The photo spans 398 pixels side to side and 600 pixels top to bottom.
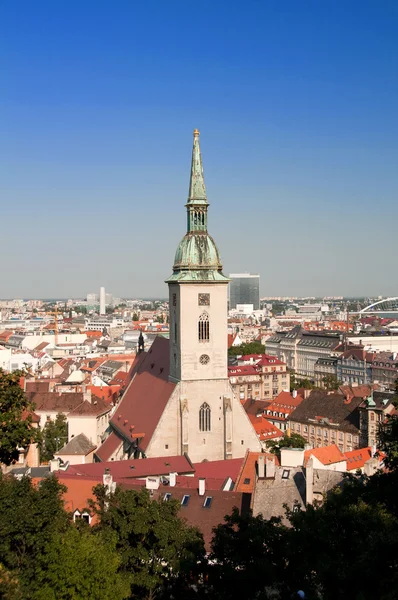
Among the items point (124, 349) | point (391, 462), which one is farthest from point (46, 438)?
point (124, 349)

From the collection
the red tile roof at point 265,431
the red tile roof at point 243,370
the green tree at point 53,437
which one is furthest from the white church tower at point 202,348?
the red tile roof at point 243,370

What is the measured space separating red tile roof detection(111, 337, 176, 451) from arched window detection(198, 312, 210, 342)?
4.47 metres

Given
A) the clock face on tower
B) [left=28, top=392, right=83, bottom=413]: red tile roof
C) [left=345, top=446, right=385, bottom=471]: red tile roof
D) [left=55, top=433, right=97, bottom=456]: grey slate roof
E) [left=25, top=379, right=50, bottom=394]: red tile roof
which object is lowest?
[left=345, top=446, right=385, bottom=471]: red tile roof

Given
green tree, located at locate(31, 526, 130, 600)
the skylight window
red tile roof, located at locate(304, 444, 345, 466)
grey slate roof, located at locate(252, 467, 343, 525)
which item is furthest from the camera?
red tile roof, located at locate(304, 444, 345, 466)

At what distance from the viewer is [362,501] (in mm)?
29297

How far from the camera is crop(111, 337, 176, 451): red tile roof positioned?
187 feet

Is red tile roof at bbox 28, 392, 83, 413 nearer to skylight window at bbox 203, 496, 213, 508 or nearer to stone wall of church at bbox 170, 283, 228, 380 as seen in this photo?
stone wall of church at bbox 170, 283, 228, 380

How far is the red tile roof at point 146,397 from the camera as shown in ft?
187

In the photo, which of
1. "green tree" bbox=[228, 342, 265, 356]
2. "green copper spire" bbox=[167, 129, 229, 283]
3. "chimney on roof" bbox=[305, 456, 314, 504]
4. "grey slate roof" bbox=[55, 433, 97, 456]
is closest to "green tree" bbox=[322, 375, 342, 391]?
"green tree" bbox=[228, 342, 265, 356]

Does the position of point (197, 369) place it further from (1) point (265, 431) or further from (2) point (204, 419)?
(1) point (265, 431)

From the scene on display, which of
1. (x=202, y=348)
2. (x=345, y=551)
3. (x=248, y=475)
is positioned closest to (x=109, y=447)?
(x=202, y=348)

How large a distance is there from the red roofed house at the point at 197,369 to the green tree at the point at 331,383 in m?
72.5

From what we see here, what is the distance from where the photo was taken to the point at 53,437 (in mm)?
75500

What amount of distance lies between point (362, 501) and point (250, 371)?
102231 mm
